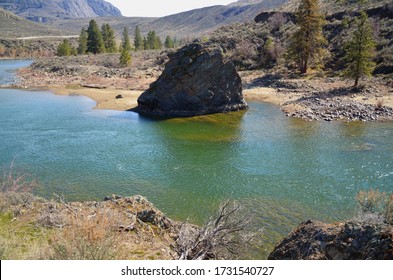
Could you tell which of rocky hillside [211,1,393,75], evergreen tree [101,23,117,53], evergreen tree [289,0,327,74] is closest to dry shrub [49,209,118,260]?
rocky hillside [211,1,393,75]

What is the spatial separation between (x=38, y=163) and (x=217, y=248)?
16389mm

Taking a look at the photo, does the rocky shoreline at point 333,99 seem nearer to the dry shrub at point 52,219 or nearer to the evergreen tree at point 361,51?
the evergreen tree at point 361,51

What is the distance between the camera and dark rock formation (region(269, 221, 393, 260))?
6969mm

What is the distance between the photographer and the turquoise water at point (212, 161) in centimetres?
1711

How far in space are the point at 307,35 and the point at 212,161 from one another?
33238mm

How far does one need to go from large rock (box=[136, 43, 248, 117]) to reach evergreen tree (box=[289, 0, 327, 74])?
16.3m

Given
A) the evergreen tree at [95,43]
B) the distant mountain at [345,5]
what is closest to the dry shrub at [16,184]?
the distant mountain at [345,5]

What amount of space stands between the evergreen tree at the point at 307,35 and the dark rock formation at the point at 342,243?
4394cm

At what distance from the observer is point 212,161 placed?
74.5ft

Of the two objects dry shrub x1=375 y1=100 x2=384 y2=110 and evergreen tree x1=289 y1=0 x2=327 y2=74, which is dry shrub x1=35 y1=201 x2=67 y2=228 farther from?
evergreen tree x1=289 y1=0 x2=327 y2=74

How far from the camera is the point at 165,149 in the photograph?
25.5 m

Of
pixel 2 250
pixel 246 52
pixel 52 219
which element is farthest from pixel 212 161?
pixel 246 52

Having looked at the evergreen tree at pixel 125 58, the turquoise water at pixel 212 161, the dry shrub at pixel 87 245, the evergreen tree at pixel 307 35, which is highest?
the evergreen tree at pixel 307 35
